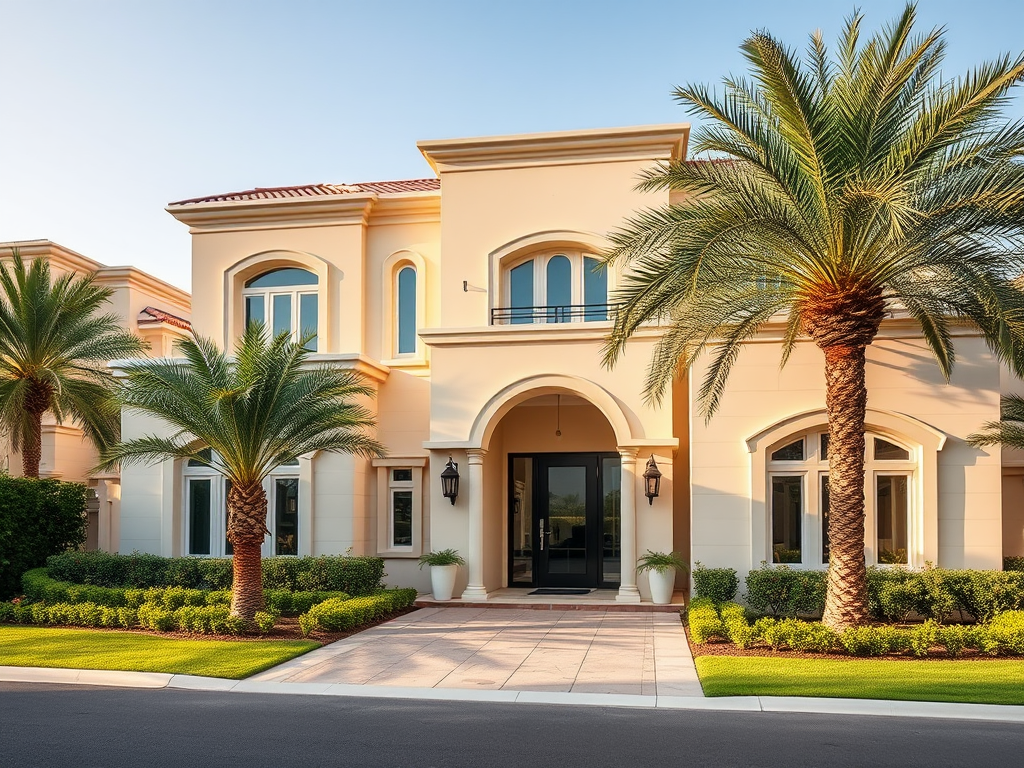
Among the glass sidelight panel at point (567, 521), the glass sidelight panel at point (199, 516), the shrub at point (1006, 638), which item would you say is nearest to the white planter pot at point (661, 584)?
the glass sidelight panel at point (567, 521)

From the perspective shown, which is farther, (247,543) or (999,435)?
(999,435)

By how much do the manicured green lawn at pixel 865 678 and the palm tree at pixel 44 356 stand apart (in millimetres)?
13842

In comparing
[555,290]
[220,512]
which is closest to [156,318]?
[220,512]

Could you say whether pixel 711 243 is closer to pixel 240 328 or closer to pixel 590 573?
pixel 590 573

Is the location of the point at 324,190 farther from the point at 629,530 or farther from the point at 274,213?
the point at 629,530

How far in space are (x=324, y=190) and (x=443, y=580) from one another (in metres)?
9.72

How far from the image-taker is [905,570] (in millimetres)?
15016

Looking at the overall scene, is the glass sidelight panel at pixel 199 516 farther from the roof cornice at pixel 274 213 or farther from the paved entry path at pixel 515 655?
the roof cornice at pixel 274 213

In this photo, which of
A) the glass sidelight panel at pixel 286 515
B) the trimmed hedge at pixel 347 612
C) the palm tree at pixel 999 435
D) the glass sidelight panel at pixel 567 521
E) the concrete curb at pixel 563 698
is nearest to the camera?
the concrete curb at pixel 563 698

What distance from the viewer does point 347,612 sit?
14320 mm

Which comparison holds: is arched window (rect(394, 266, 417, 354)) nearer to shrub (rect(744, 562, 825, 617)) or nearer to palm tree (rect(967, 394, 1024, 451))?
shrub (rect(744, 562, 825, 617))

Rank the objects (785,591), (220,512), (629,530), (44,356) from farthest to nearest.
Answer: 1. (44,356)
2. (220,512)
3. (629,530)
4. (785,591)

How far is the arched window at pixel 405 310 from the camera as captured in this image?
20500 mm

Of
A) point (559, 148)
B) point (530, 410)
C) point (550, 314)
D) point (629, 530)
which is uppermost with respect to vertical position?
point (559, 148)
